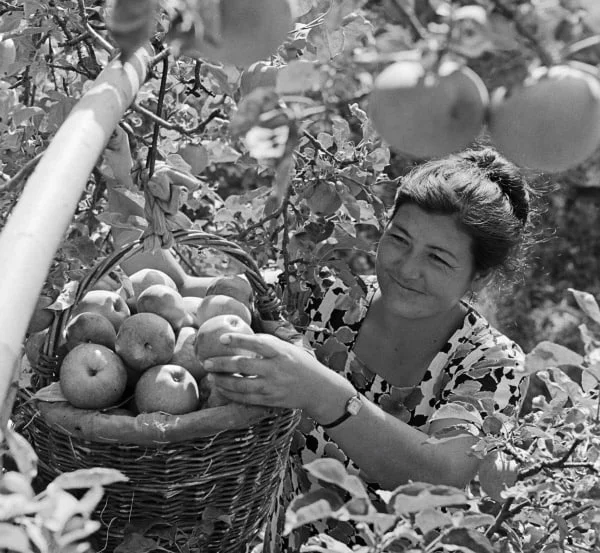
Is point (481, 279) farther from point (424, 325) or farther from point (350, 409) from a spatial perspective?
point (350, 409)

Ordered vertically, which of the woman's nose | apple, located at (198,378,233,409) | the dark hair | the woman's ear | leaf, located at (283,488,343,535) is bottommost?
leaf, located at (283,488,343,535)

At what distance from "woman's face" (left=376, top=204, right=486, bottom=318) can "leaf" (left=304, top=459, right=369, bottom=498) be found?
814mm

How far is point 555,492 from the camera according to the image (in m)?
0.80

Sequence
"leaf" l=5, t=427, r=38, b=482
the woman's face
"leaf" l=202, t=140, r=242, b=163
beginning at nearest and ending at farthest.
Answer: "leaf" l=5, t=427, r=38, b=482
the woman's face
"leaf" l=202, t=140, r=242, b=163

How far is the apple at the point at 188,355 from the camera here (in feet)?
4.14

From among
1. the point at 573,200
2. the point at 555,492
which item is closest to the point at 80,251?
the point at 555,492

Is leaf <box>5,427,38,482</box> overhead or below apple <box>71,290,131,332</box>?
below

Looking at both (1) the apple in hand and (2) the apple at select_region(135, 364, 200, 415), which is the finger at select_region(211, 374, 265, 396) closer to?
(2) the apple at select_region(135, 364, 200, 415)

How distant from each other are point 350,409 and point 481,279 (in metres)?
0.50

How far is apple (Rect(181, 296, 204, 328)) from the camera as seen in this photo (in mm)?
1348

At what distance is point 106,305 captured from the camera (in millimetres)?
1300

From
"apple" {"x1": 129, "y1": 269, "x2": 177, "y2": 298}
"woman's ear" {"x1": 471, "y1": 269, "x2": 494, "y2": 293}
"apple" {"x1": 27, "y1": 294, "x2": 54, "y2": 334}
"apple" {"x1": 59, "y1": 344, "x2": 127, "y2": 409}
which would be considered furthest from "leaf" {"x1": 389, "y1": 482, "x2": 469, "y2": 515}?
"woman's ear" {"x1": 471, "y1": 269, "x2": 494, "y2": 293}

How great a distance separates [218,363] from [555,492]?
0.47 meters

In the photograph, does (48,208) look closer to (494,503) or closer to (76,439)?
(76,439)
